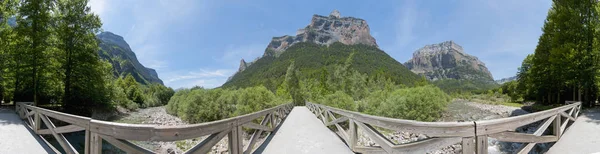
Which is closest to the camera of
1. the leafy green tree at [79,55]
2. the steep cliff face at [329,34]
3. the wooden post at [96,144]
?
the wooden post at [96,144]

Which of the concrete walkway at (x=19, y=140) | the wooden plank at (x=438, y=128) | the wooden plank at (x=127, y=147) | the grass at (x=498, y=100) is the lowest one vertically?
the grass at (x=498, y=100)

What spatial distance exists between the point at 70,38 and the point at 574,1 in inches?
1327

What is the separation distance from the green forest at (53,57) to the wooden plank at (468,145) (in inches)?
761

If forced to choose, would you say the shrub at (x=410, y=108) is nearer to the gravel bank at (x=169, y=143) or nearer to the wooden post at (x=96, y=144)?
the gravel bank at (x=169, y=143)

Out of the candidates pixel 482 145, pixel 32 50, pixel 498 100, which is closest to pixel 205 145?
pixel 482 145

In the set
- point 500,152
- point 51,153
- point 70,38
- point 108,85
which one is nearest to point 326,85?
point 500,152

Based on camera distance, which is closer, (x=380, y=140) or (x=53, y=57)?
(x=380, y=140)

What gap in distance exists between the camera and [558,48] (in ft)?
47.6

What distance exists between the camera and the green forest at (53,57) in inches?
456

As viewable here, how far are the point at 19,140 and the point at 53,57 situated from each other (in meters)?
10.2

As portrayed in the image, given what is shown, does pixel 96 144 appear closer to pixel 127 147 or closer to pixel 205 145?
pixel 127 147

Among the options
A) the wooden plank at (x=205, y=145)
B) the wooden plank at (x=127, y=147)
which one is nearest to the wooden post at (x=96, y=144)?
the wooden plank at (x=127, y=147)

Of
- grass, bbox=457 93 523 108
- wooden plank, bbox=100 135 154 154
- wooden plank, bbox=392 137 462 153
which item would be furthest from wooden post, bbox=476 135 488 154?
grass, bbox=457 93 523 108

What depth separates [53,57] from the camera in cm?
1284
